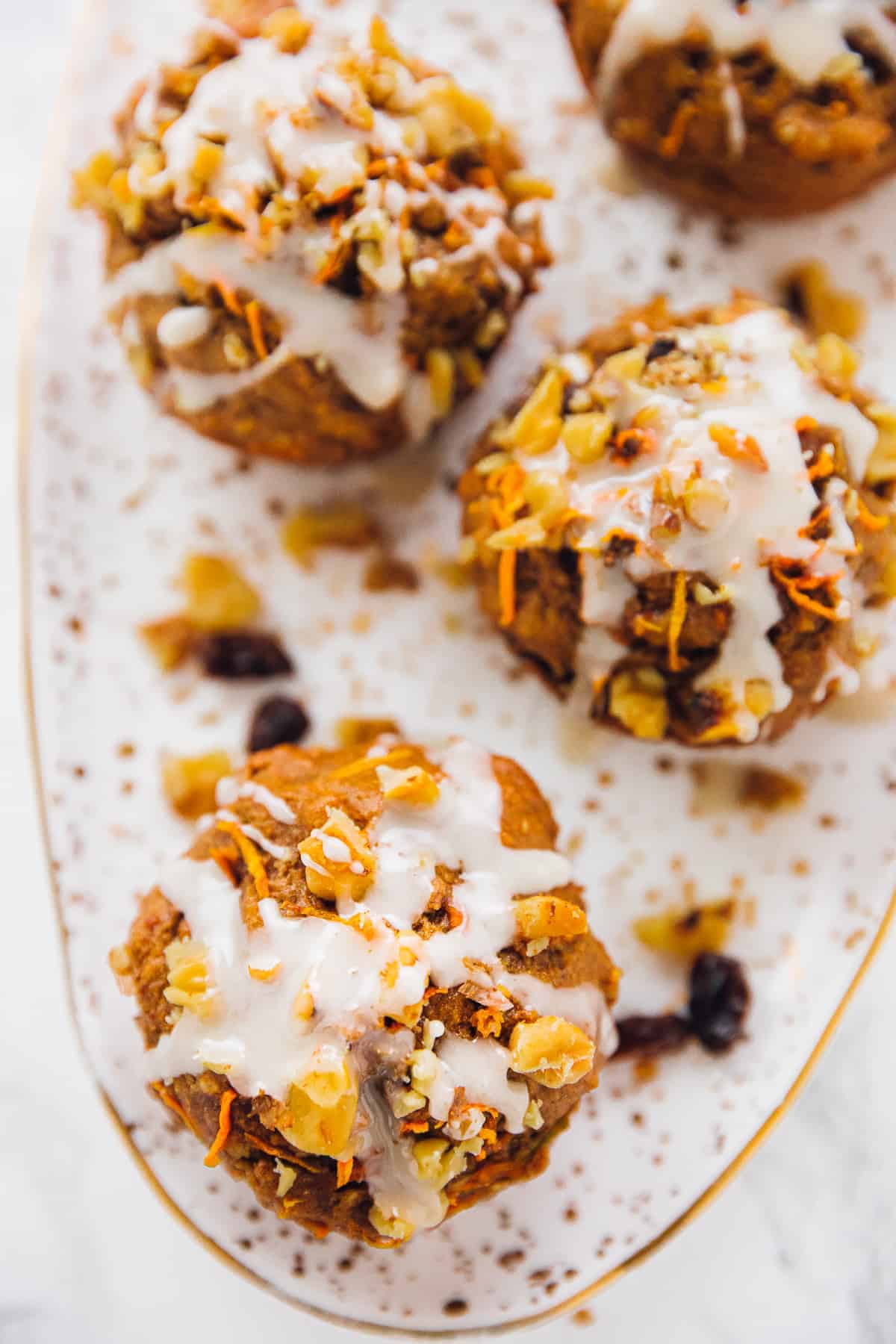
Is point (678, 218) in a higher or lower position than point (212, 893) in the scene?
higher

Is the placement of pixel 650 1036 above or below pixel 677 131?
below

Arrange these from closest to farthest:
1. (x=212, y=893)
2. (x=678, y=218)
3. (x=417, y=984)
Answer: (x=417, y=984), (x=212, y=893), (x=678, y=218)

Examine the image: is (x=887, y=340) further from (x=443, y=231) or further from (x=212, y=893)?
(x=212, y=893)

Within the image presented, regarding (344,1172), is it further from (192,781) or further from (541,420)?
(541,420)

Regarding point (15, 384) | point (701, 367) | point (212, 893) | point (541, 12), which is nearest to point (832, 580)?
point (701, 367)

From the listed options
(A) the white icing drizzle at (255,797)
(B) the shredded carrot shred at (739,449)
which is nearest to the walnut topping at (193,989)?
(A) the white icing drizzle at (255,797)

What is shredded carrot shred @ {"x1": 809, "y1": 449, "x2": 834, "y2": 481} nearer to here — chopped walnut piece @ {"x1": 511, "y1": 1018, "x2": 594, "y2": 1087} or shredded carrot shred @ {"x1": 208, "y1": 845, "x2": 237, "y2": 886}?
chopped walnut piece @ {"x1": 511, "y1": 1018, "x2": 594, "y2": 1087}

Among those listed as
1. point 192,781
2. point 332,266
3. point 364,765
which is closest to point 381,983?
point 364,765
